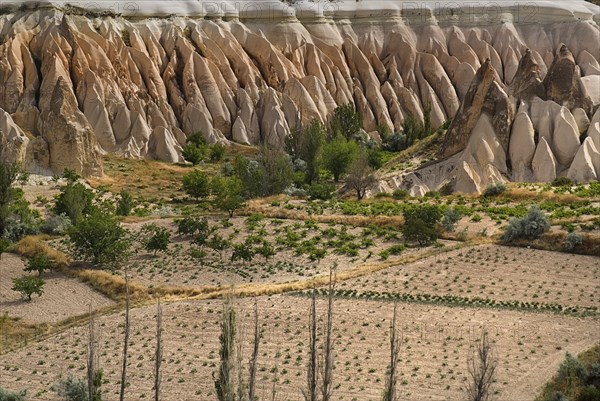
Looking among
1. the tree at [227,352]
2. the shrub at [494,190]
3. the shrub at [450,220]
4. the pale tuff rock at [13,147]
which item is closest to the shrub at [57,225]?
the pale tuff rock at [13,147]

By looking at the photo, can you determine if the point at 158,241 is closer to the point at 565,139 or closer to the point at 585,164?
the point at 585,164

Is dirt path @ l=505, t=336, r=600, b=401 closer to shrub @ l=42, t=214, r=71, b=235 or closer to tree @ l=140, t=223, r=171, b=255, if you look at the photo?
tree @ l=140, t=223, r=171, b=255

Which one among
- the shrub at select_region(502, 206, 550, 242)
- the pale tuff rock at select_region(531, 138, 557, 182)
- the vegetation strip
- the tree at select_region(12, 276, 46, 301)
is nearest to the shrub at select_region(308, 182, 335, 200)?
the pale tuff rock at select_region(531, 138, 557, 182)

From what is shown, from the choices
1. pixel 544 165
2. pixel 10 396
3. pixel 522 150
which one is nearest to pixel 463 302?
pixel 10 396

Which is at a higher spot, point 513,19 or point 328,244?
point 513,19

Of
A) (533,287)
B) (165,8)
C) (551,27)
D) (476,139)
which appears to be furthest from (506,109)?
(551,27)

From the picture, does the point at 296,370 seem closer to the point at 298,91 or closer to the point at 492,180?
the point at 492,180

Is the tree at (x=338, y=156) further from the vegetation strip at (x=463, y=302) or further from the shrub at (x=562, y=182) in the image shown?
the vegetation strip at (x=463, y=302)

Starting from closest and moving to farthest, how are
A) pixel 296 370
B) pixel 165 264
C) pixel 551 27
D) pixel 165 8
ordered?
pixel 296 370 → pixel 165 264 → pixel 165 8 → pixel 551 27
